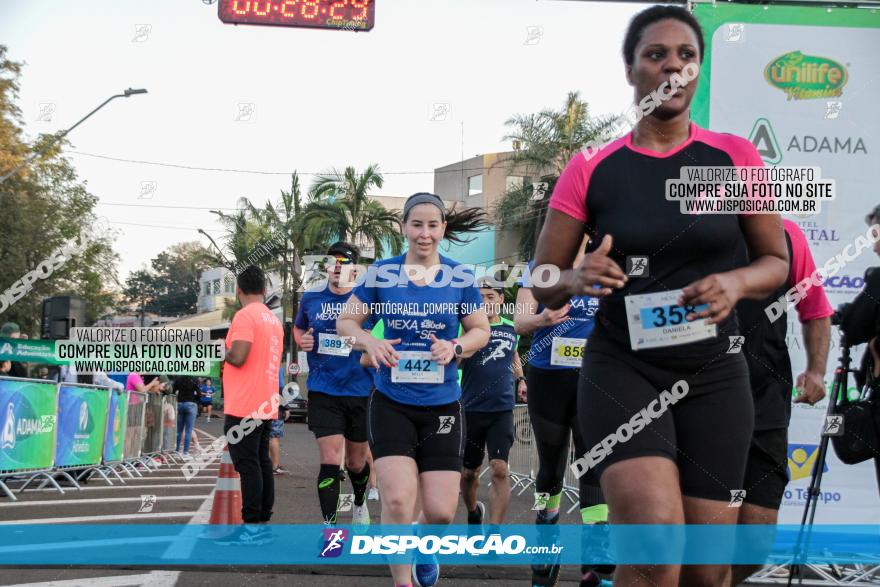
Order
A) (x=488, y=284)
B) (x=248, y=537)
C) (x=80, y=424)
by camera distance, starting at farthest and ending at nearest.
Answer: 1. (x=80, y=424)
2. (x=488, y=284)
3. (x=248, y=537)

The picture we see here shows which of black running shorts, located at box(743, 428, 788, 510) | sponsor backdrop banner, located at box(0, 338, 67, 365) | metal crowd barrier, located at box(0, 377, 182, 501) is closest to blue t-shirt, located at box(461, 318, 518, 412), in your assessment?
black running shorts, located at box(743, 428, 788, 510)

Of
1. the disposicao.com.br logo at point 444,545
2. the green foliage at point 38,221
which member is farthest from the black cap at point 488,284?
the green foliage at point 38,221

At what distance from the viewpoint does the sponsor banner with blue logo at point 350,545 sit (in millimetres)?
6121

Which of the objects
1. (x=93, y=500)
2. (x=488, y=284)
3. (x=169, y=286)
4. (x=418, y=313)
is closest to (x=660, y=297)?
(x=418, y=313)

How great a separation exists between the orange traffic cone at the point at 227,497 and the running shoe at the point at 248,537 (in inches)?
17.0

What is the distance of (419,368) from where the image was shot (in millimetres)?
5695

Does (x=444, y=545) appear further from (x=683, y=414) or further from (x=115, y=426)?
(x=115, y=426)

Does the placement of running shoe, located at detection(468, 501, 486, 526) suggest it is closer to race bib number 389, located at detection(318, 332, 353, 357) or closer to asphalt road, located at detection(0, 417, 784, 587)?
asphalt road, located at detection(0, 417, 784, 587)

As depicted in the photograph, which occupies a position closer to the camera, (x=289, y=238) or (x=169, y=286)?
(x=289, y=238)

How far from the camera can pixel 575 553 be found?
727cm

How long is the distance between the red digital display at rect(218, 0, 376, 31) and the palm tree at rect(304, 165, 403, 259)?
33.8 meters

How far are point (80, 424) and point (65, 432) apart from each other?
0.59m

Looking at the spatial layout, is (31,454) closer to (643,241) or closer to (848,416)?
(848,416)

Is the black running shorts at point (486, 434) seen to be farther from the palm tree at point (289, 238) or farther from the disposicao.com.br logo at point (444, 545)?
the palm tree at point (289, 238)
